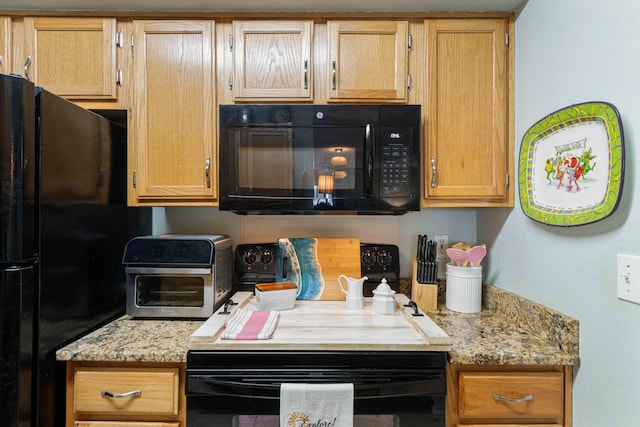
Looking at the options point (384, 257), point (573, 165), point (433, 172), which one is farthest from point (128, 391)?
point (573, 165)

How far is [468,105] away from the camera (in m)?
1.40

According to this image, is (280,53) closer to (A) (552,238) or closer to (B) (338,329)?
(B) (338,329)

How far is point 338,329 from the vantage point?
3.90 ft

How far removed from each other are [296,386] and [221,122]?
3.42ft

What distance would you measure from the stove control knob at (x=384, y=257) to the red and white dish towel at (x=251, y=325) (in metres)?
0.61

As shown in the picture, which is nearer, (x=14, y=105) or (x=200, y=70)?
(x=14, y=105)

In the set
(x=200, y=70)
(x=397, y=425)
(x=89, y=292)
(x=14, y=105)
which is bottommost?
(x=397, y=425)

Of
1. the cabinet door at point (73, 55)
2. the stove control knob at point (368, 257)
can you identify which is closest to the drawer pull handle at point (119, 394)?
the stove control knob at point (368, 257)

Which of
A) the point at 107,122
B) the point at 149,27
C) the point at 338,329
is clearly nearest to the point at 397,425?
the point at 338,329

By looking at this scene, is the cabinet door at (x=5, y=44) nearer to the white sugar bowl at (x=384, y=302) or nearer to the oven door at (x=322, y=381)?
the oven door at (x=322, y=381)

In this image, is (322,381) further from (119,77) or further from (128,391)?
(119,77)

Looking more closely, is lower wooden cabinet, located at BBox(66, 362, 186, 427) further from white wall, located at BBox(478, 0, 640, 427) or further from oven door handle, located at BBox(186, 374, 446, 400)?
white wall, located at BBox(478, 0, 640, 427)

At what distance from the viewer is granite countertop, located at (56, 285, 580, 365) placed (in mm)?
1049

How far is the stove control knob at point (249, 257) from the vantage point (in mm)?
1644
